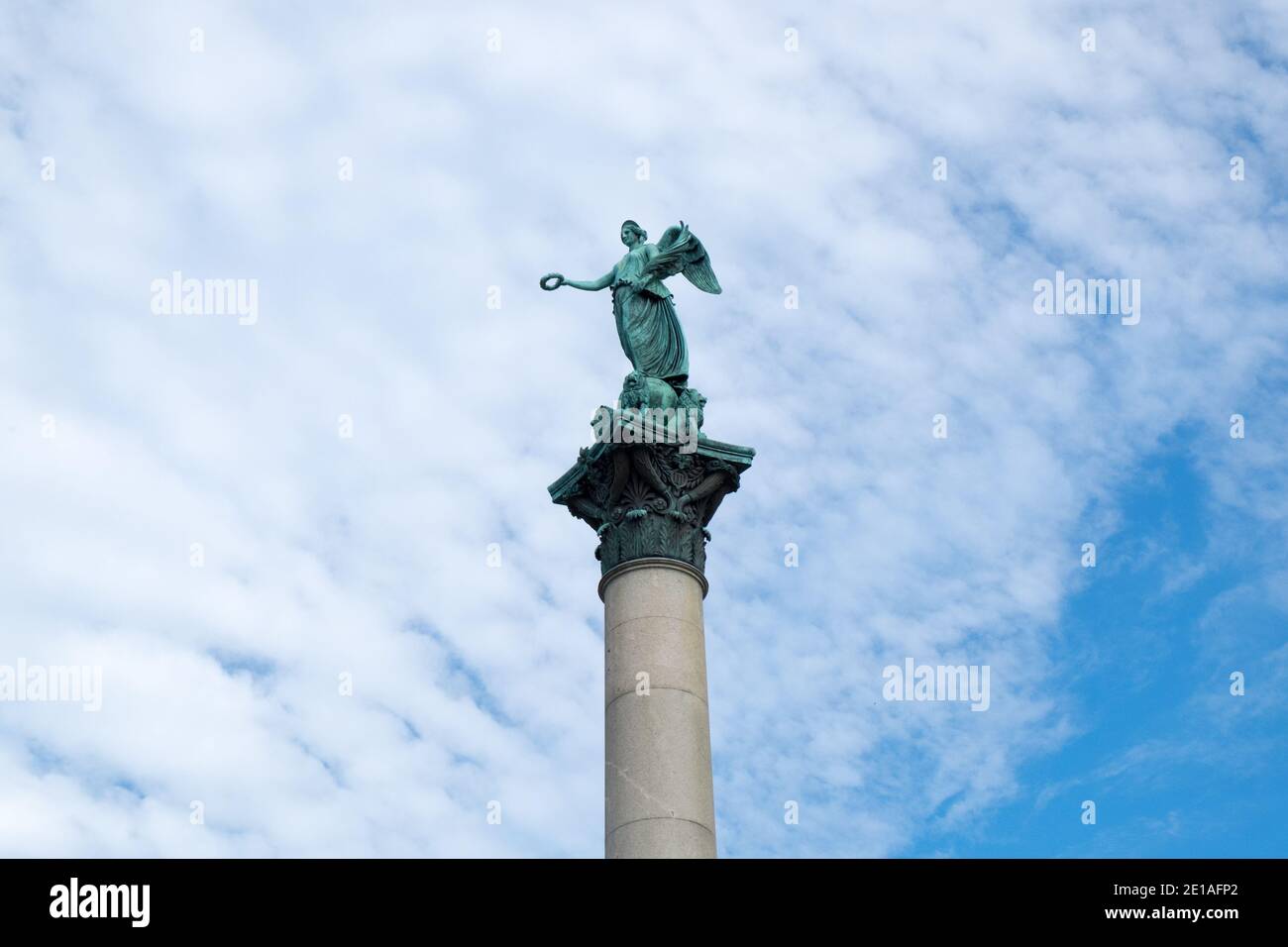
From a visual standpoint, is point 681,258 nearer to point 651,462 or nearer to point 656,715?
point 651,462

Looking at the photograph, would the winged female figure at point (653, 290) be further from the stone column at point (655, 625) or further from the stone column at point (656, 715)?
the stone column at point (656, 715)

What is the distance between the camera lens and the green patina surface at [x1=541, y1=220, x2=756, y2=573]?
1232 inches

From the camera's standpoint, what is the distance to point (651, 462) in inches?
1241

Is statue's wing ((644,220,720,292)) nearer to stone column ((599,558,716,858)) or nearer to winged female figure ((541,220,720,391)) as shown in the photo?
winged female figure ((541,220,720,391))

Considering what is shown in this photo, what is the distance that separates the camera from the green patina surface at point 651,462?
1232 inches

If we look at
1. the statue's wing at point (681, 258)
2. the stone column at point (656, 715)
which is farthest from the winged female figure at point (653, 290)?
the stone column at point (656, 715)

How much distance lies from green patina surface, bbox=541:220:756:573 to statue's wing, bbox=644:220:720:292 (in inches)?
1.0

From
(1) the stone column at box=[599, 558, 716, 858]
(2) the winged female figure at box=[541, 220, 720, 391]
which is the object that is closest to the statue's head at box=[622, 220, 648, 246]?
(2) the winged female figure at box=[541, 220, 720, 391]

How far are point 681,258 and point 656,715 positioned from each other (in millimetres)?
9408

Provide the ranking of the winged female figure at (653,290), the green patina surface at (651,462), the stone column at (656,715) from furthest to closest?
the winged female figure at (653,290) < the green patina surface at (651,462) < the stone column at (656,715)

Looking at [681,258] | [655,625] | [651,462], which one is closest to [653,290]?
[681,258]
